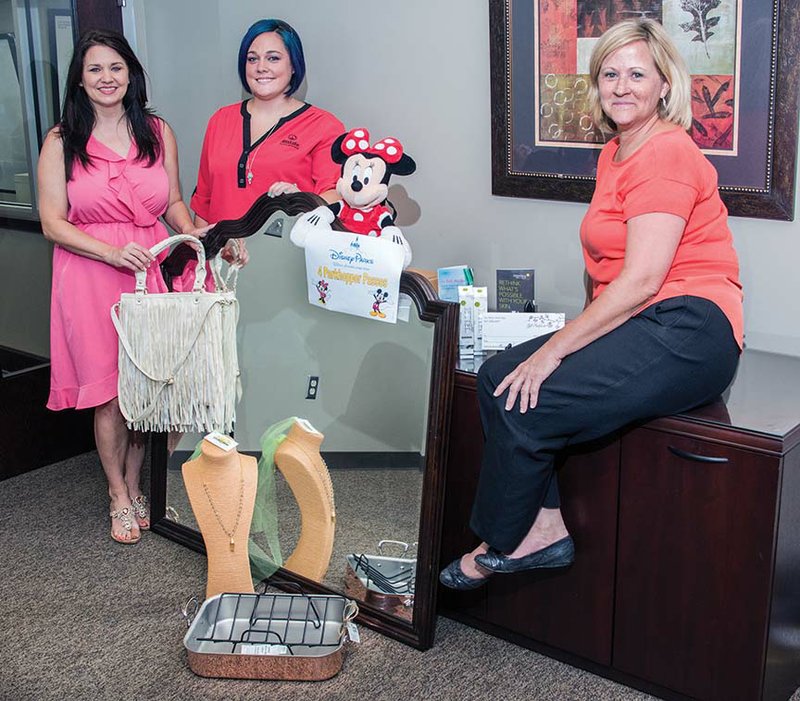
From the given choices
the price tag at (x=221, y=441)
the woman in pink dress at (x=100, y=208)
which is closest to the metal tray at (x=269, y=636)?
the price tag at (x=221, y=441)

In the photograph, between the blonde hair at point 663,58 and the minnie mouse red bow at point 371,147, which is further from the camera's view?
the minnie mouse red bow at point 371,147

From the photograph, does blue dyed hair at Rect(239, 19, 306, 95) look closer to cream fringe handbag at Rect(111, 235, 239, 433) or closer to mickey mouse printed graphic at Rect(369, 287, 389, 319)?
cream fringe handbag at Rect(111, 235, 239, 433)

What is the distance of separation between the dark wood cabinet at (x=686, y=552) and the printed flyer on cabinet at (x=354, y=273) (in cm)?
26

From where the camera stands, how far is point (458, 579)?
233 centimetres

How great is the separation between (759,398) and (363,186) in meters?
1.02

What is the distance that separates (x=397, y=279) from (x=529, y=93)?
26.0 inches

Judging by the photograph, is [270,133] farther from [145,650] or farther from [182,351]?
[145,650]

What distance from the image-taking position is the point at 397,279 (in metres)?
2.40

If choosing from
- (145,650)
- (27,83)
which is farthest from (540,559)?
(27,83)

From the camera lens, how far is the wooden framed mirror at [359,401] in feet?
7.79

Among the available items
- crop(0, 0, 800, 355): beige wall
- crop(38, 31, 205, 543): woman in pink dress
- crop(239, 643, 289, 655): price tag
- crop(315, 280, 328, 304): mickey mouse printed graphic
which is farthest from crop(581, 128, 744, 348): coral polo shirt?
crop(38, 31, 205, 543): woman in pink dress

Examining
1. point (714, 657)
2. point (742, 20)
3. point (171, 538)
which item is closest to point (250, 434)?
point (171, 538)

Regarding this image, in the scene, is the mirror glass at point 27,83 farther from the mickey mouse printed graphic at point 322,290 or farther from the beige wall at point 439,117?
the mickey mouse printed graphic at point 322,290

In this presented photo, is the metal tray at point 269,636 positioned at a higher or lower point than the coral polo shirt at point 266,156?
lower
